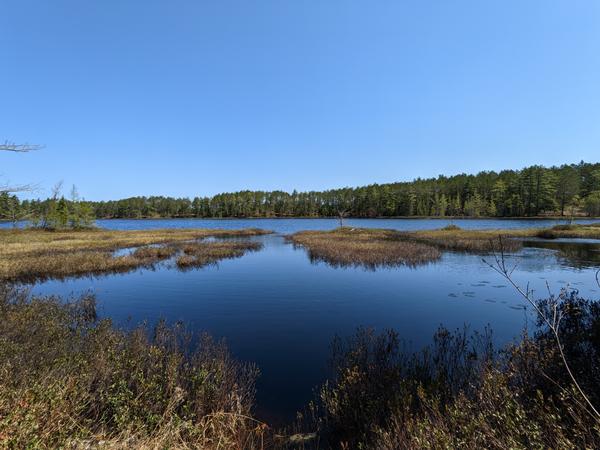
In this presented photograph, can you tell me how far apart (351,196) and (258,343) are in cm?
17704

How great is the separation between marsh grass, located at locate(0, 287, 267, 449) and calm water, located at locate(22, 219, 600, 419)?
1.71 meters

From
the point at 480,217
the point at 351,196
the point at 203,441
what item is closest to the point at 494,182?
the point at 480,217

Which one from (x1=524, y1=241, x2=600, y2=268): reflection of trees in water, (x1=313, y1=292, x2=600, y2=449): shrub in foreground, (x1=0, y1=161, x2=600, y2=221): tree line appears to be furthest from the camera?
(x1=0, y1=161, x2=600, y2=221): tree line

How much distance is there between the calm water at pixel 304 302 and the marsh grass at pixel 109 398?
5.62 feet

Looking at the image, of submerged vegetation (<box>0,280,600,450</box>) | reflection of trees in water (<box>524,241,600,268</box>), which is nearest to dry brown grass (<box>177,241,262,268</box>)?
submerged vegetation (<box>0,280,600,450</box>)

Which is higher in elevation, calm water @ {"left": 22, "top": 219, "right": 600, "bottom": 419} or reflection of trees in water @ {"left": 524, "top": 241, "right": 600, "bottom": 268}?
→ reflection of trees in water @ {"left": 524, "top": 241, "right": 600, "bottom": 268}

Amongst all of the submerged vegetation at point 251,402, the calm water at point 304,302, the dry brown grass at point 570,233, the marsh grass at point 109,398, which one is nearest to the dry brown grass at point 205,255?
the calm water at point 304,302

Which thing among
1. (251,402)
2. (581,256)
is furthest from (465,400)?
(581,256)

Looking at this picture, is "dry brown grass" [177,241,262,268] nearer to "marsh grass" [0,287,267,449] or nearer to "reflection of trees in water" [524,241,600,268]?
"marsh grass" [0,287,267,449]

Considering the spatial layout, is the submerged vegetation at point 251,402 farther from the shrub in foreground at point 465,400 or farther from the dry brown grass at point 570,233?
the dry brown grass at point 570,233

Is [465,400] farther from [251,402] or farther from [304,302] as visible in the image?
[304,302]

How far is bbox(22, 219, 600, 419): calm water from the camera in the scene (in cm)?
1070

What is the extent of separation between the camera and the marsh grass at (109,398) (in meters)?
4.35

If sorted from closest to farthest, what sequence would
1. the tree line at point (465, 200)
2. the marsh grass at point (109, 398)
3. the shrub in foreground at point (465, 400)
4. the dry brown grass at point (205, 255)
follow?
1. the shrub in foreground at point (465, 400)
2. the marsh grass at point (109, 398)
3. the dry brown grass at point (205, 255)
4. the tree line at point (465, 200)
